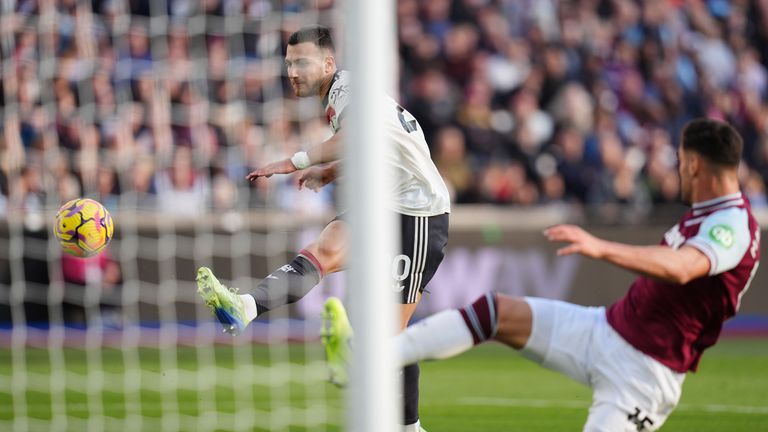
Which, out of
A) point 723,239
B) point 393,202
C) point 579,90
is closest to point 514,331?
point 723,239

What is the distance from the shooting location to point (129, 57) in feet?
41.8

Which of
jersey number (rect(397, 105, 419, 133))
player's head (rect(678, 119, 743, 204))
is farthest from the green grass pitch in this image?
player's head (rect(678, 119, 743, 204))

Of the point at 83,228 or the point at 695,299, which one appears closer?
the point at 695,299

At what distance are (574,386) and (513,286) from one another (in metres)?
3.22

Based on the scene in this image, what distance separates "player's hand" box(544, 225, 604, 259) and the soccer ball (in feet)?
10.3

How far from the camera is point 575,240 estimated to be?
4805 mm

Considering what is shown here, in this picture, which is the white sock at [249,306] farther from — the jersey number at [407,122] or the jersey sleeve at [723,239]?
the jersey sleeve at [723,239]

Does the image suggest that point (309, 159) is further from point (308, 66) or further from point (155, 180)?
point (155, 180)

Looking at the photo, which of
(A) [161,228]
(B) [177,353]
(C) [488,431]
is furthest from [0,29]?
(C) [488,431]

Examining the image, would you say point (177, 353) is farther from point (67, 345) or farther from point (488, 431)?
point (488, 431)

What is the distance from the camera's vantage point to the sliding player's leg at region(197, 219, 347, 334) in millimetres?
6266

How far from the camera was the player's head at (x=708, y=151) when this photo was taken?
225 inches

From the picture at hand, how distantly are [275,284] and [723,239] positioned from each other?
7.56 ft

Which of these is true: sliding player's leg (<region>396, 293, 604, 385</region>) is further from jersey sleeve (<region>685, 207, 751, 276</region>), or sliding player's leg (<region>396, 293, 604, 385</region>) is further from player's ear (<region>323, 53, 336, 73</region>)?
player's ear (<region>323, 53, 336, 73</region>)
